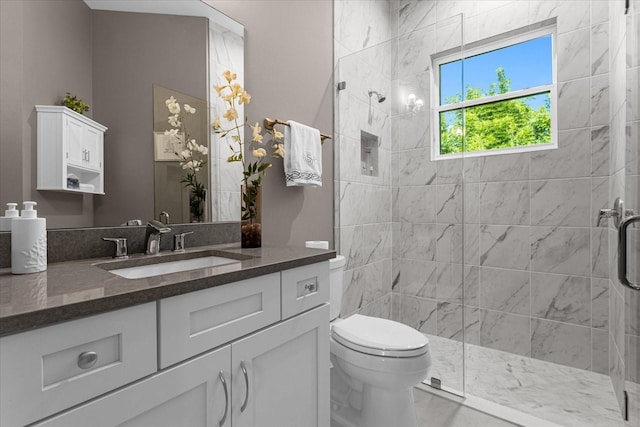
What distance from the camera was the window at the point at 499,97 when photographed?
2.22 metres

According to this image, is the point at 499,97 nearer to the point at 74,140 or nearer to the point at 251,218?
the point at 251,218

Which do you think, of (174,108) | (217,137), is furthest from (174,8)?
(217,137)

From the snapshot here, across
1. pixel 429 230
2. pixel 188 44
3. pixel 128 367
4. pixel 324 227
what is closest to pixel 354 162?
pixel 324 227

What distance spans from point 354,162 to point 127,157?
5.20ft

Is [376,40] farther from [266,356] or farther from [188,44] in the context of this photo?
[266,356]

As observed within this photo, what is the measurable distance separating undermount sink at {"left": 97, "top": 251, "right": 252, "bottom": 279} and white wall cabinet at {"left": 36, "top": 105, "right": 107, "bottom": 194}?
301 mm

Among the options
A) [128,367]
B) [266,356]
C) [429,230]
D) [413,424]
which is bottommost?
[413,424]

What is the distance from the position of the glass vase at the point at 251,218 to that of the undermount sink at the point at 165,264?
0.57 feet

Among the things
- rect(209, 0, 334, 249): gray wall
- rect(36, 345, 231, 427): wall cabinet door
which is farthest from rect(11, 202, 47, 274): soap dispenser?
rect(209, 0, 334, 249): gray wall

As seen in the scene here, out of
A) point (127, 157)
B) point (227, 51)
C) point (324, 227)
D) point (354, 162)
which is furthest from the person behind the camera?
point (354, 162)

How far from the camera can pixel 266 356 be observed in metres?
1.00

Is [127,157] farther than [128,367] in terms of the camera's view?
Yes

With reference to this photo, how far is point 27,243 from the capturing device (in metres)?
0.87

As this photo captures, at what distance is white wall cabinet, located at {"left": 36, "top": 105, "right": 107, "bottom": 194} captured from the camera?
3.38 feet
